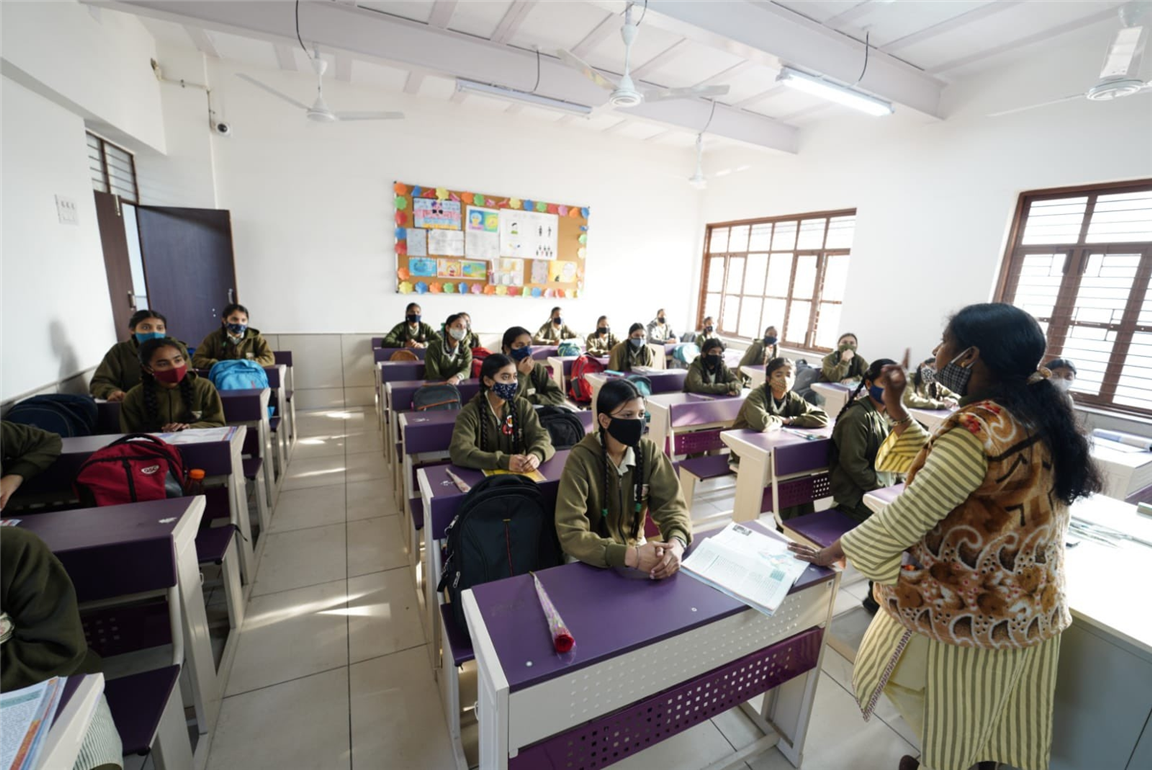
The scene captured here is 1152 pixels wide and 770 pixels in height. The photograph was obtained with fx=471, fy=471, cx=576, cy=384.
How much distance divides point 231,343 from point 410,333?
1793 millimetres

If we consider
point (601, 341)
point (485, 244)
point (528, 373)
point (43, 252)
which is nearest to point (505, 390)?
point (528, 373)

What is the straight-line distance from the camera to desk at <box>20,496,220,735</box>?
127cm

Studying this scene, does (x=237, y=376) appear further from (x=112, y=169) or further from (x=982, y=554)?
(x=982, y=554)

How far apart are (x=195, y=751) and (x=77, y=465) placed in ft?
3.98

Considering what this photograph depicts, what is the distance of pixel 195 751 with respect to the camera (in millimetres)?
1530

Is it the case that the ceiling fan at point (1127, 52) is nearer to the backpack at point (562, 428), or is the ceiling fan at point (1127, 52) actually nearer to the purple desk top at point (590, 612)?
the purple desk top at point (590, 612)

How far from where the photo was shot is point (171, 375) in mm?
2379

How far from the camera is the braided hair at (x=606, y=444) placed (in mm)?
1545

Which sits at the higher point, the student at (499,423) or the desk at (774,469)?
the student at (499,423)

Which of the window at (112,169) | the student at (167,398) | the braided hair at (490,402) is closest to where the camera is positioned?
the braided hair at (490,402)

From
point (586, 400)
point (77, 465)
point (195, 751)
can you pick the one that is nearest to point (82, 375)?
point (77, 465)

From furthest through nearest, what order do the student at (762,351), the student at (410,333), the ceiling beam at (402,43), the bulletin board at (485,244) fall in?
the bulletin board at (485,244) → the student at (762,351) → the student at (410,333) → the ceiling beam at (402,43)

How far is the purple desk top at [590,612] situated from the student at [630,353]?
3.63m

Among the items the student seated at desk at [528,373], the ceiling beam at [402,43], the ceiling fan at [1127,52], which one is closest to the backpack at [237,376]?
the student seated at desk at [528,373]
